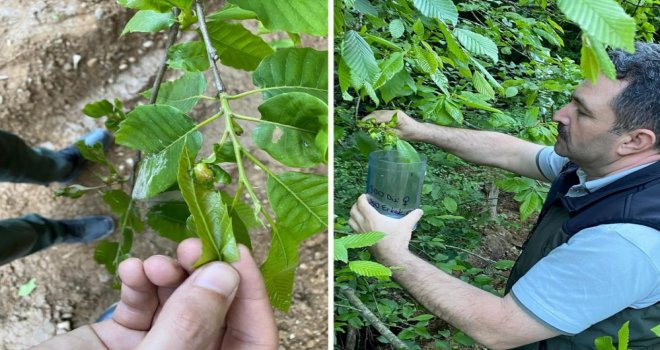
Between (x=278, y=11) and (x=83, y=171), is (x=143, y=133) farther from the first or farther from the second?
(x=83, y=171)

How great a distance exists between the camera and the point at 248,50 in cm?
72

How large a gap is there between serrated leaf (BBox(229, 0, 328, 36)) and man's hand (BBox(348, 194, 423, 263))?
185mm

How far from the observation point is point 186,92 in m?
0.71

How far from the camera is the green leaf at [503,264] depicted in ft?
2.67

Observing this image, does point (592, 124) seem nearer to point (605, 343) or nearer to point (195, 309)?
point (605, 343)

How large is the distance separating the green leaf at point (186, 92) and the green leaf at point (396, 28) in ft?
0.72

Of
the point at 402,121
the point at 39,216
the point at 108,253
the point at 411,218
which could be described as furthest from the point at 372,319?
the point at 39,216

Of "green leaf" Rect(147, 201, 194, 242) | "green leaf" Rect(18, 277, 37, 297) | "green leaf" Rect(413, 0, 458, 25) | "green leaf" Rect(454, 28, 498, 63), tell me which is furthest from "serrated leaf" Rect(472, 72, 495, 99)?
"green leaf" Rect(18, 277, 37, 297)

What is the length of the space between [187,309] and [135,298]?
15 cm

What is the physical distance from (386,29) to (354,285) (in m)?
0.30

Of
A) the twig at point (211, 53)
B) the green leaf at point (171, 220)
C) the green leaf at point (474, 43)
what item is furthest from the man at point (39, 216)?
the green leaf at point (474, 43)

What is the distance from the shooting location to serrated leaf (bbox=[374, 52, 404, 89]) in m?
0.65

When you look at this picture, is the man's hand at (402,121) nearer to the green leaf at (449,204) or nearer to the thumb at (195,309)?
the green leaf at (449,204)

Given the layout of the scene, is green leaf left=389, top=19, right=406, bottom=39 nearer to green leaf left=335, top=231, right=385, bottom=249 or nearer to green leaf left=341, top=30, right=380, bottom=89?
green leaf left=341, top=30, right=380, bottom=89
